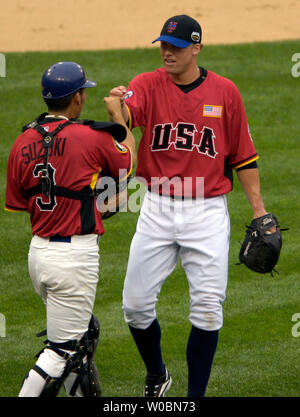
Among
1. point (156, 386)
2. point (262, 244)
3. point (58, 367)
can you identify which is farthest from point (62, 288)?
point (262, 244)

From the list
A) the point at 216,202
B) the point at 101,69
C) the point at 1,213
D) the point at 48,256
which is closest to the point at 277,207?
the point at 1,213

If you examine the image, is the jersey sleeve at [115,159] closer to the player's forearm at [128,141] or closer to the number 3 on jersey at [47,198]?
the player's forearm at [128,141]

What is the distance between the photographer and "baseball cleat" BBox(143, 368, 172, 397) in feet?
18.7

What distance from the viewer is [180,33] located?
547 centimetres

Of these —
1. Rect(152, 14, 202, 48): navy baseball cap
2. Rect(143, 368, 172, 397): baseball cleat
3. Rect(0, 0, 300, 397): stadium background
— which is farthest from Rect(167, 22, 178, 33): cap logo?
Rect(0, 0, 300, 397): stadium background

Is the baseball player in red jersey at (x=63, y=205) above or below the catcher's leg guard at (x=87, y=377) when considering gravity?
above

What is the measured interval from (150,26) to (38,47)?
8.59 feet

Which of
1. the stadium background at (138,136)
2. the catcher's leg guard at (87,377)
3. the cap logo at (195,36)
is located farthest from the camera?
the stadium background at (138,136)

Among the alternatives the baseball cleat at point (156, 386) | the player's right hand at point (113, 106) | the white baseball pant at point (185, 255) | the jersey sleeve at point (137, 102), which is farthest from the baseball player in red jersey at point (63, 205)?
the baseball cleat at point (156, 386)

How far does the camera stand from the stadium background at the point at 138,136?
6312 mm

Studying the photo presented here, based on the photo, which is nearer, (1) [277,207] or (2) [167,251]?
(2) [167,251]

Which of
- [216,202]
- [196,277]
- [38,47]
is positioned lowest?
[38,47]

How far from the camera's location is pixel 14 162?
4.93 meters

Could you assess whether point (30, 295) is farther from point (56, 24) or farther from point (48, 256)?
point (56, 24)
